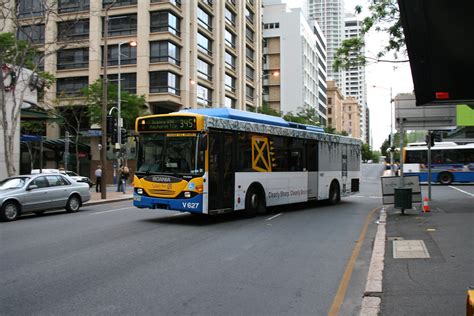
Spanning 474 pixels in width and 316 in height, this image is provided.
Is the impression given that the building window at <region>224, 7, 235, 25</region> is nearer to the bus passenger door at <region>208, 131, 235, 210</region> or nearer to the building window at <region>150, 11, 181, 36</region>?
the building window at <region>150, 11, 181, 36</region>

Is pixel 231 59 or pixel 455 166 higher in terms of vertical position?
pixel 231 59

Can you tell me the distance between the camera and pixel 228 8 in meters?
67.2

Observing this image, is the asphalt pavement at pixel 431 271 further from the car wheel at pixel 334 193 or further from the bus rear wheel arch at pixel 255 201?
the car wheel at pixel 334 193

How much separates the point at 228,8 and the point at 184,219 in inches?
2265

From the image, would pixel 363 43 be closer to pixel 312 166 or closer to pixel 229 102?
pixel 312 166

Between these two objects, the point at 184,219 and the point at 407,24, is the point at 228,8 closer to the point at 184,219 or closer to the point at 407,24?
the point at 184,219

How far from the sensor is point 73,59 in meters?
52.5

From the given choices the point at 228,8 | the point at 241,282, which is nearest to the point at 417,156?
the point at 241,282

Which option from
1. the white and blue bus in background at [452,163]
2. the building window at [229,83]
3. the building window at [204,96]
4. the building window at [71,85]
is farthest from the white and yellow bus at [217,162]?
the building window at [229,83]

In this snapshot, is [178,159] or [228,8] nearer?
[178,159]

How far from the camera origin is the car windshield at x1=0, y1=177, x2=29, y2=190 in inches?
620

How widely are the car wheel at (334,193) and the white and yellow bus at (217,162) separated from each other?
281 centimetres

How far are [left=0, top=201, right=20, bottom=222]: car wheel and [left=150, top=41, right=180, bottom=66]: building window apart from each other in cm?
3502

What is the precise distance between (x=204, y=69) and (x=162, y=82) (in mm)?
11137
